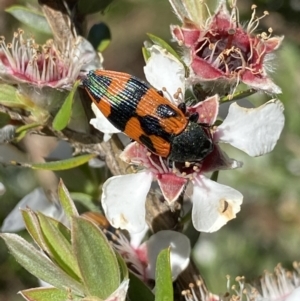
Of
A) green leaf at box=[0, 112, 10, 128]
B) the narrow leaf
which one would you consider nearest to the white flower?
green leaf at box=[0, 112, 10, 128]

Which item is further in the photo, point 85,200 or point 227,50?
point 85,200

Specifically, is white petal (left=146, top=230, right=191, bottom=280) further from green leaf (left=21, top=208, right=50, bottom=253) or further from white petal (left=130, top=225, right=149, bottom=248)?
green leaf (left=21, top=208, right=50, bottom=253)

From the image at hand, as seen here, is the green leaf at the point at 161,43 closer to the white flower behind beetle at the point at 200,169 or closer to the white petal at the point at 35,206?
the white flower behind beetle at the point at 200,169

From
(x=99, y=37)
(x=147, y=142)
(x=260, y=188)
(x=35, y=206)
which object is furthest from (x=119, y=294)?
(x=260, y=188)

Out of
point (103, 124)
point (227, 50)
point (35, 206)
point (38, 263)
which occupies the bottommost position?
point (35, 206)

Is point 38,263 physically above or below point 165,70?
below

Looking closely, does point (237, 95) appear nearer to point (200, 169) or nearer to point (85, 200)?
point (200, 169)
